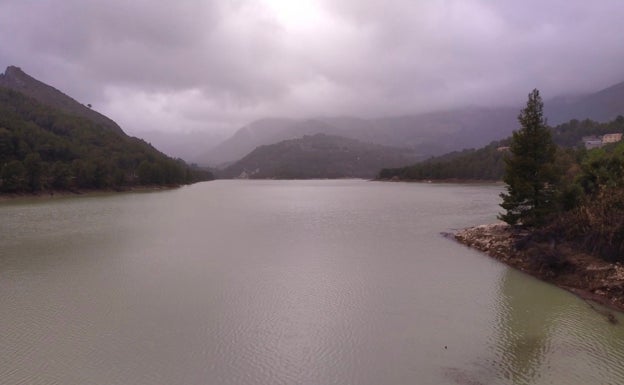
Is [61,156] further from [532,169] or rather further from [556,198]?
[556,198]

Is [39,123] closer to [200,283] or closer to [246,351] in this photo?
[200,283]

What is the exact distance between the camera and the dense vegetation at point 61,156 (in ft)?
231

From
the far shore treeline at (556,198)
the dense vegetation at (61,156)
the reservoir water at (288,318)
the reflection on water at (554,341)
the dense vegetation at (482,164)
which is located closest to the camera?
the reflection on water at (554,341)

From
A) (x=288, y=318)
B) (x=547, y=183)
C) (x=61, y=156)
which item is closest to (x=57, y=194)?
(x=61, y=156)

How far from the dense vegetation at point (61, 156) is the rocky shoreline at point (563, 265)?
71.2m

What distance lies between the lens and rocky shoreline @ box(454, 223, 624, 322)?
16.8 m

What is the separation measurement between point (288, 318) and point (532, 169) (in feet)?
68.5

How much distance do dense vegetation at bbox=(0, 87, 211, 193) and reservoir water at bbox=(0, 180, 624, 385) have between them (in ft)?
161

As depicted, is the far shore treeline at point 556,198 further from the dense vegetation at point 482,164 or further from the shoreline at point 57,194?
the dense vegetation at point 482,164

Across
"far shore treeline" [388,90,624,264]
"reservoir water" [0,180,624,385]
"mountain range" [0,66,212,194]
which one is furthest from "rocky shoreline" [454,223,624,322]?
"mountain range" [0,66,212,194]

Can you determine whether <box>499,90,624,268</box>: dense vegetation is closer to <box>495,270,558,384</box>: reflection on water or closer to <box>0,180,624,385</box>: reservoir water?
<box>0,180,624,385</box>: reservoir water

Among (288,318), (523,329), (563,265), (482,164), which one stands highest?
(482,164)

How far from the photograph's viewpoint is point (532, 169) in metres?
27.7

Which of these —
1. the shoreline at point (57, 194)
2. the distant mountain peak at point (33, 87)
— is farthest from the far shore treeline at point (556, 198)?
the distant mountain peak at point (33, 87)
